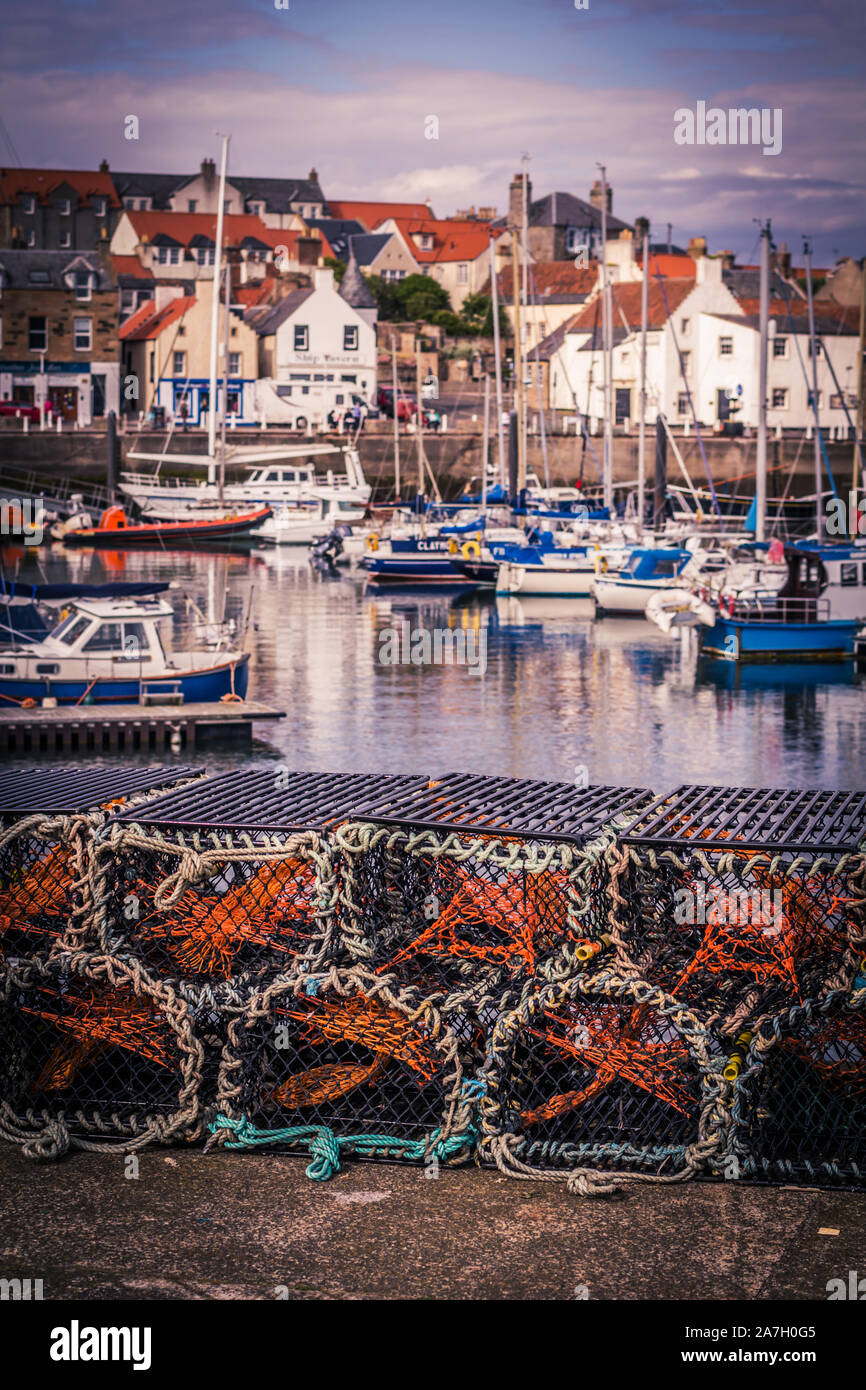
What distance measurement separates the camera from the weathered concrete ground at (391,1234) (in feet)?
13.1

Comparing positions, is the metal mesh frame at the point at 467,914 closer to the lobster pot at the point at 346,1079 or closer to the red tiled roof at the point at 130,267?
the lobster pot at the point at 346,1079

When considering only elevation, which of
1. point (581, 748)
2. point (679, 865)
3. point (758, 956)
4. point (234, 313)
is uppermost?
point (234, 313)

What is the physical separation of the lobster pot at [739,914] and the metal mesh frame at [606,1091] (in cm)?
12

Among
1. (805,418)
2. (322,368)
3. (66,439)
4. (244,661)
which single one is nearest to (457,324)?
(322,368)

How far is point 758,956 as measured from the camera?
4.64 m

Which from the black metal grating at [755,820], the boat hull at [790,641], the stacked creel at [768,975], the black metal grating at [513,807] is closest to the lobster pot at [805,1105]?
the stacked creel at [768,975]

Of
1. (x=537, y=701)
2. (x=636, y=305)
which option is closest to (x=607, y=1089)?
(x=537, y=701)

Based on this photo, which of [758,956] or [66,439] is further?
[66,439]

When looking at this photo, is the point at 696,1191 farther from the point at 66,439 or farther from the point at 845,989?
the point at 66,439

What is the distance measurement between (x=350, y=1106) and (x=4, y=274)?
2441 inches

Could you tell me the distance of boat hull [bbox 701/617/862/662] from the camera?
26234 millimetres
